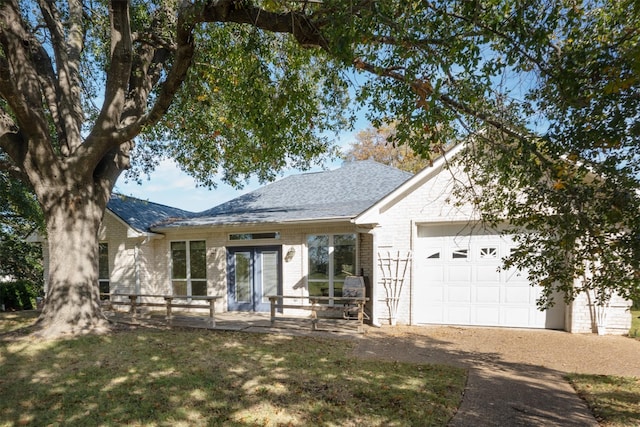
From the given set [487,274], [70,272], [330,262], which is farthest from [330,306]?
[70,272]

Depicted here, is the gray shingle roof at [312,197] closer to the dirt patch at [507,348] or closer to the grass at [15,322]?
the dirt patch at [507,348]

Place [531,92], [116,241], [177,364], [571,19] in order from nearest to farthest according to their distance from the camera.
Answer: [571,19] < [531,92] < [177,364] < [116,241]

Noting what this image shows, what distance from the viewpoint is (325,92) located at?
6707 mm

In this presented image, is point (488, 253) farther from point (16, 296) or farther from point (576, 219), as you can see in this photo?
point (16, 296)

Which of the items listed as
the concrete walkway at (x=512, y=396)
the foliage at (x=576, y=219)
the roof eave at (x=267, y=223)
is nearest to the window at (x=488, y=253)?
the concrete walkway at (x=512, y=396)

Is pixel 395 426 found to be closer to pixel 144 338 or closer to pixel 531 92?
pixel 531 92

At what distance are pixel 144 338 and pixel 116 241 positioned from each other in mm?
7093

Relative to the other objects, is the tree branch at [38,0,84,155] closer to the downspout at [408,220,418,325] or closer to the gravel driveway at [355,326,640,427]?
the gravel driveway at [355,326,640,427]

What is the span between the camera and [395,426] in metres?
3.83

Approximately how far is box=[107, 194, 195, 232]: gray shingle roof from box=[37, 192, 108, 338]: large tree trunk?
4.35 m

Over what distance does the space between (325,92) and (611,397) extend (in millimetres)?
6608

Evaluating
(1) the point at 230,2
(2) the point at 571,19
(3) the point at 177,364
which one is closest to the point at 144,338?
(3) the point at 177,364

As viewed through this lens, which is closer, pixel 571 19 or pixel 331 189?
pixel 571 19

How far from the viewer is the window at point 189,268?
1265 centimetres
